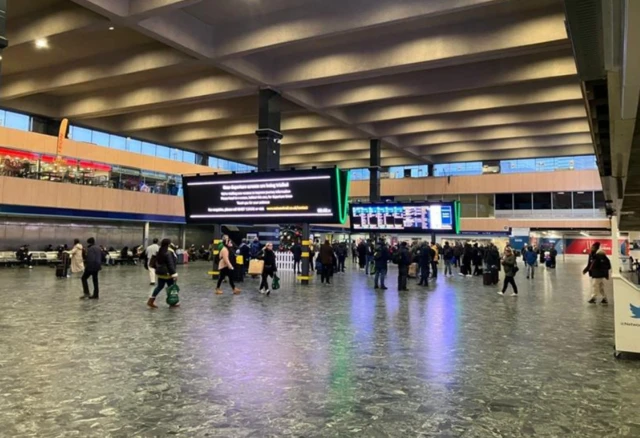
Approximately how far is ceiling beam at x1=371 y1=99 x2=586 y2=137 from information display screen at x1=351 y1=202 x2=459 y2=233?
5.72m

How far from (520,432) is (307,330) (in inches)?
181

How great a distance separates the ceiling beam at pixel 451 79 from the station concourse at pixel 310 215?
0.29 ft

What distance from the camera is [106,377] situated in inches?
202

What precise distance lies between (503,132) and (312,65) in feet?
52.2

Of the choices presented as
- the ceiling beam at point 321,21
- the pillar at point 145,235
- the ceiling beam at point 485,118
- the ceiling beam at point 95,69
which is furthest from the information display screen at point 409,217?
the pillar at point 145,235

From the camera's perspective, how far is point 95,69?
19141 millimetres

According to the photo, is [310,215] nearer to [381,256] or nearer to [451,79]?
[381,256]

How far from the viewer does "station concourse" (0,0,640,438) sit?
4.47 meters

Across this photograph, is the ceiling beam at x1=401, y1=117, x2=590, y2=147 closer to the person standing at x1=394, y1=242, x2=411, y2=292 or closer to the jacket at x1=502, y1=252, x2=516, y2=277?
the jacket at x1=502, y1=252, x2=516, y2=277

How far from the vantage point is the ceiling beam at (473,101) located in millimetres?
20766

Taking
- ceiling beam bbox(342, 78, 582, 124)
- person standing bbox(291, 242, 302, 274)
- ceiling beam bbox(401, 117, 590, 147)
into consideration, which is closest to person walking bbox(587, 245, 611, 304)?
ceiling beam bbox(342, 78, 582, 124)

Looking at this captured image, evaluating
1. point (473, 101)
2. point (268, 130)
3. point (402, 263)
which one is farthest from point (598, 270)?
point (268, 130)

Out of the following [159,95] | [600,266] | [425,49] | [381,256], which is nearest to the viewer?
[600,266]

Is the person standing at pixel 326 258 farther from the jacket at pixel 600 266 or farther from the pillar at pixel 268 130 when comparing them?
the jacket at pixel 600 266
